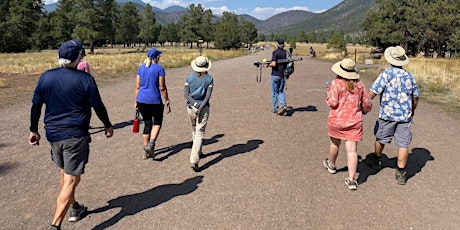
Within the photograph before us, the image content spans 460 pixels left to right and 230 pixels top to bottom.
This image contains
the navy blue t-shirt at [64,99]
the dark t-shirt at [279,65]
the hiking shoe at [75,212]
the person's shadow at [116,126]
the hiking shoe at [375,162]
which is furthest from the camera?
the dark t-shirt at [279,65]

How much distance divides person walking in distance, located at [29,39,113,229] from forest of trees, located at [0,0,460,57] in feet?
133

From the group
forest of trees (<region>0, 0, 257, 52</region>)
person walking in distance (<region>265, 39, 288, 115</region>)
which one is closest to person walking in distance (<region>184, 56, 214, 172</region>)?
A: person walking in distance (<region>265, 39, 288, 115</region>)

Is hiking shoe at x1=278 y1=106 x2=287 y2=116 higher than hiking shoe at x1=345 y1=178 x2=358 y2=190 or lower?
higher

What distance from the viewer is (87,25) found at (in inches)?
2240

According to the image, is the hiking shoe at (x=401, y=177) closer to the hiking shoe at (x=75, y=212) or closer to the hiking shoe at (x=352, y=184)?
the hiking shoe at (x=352, y=184)

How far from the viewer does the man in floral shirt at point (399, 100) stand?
485 centimetres

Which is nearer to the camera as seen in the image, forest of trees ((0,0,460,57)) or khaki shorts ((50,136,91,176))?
khaki shorts ((50,136,91,176))

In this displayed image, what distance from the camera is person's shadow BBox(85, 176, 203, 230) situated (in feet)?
13.2

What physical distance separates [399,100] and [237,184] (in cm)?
266

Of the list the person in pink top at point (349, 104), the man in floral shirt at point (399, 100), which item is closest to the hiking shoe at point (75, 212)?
the person in pink top at point (349, 104)

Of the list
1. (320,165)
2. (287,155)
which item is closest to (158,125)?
(287,155)

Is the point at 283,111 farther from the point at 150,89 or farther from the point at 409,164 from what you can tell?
the point at 150,89

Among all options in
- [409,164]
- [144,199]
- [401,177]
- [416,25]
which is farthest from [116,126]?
[416,25]

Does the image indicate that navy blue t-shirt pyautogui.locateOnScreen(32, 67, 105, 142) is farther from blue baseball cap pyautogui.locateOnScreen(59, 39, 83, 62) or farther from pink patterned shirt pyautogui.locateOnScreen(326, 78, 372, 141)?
pink patterned shirt pyautogui.locateOnScreen(326, 78, 372, 141)
